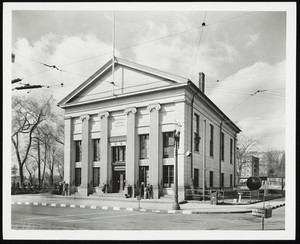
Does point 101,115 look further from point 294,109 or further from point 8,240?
point 294,109

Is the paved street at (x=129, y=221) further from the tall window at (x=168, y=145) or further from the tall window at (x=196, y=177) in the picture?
the tall window at (x=196, y=177)

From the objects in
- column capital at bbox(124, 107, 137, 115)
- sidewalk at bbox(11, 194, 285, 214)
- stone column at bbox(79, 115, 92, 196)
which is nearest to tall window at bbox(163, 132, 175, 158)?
column capital at bbox(124, 107, 137, 115)

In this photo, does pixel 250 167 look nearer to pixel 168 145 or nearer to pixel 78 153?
pixel 168 145

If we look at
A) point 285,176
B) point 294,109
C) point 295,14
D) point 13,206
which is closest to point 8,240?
point 13,206

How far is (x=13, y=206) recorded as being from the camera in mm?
11297

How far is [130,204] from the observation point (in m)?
16.1

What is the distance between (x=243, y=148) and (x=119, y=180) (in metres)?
6.51

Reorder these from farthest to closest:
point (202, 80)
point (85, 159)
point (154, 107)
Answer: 1. point (154, 107)
2. point (85, 159)
3. point (202, 80)

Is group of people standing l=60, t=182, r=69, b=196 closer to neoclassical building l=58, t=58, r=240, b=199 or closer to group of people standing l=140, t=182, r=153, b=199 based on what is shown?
neoclassical building l=58, t=58, r=240, b=199

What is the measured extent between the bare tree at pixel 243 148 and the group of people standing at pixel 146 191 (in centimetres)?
405

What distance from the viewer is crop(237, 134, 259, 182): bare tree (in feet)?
43.2

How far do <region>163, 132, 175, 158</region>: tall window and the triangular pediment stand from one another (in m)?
2.37

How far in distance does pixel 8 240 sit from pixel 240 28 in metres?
9.28

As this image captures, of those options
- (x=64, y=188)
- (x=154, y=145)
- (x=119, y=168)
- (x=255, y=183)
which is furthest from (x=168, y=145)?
(x=255, y=183)
